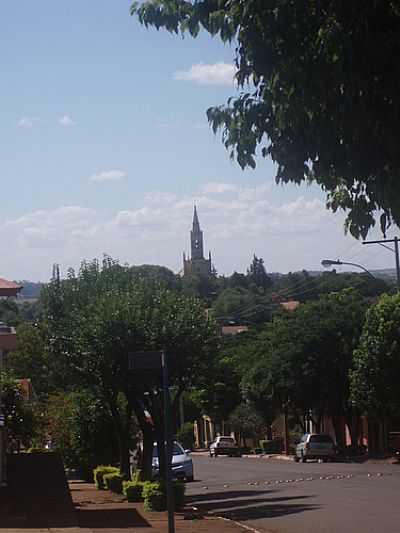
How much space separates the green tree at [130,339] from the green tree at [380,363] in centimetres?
1987

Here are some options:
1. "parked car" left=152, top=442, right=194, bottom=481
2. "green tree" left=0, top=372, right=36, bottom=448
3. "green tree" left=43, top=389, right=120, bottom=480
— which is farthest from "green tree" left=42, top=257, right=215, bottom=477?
"parked car" left=152, top=442, right=194, bottom=481

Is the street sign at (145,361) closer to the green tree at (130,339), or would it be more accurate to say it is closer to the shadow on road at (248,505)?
the shadow on road at (248,505)

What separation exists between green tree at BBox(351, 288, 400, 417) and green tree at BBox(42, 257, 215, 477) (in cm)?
1987

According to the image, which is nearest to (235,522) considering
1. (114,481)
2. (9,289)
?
(9,289)

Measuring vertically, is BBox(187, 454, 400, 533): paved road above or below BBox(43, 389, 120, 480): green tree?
below

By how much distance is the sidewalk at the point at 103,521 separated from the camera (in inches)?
707

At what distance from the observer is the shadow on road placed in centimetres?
2242

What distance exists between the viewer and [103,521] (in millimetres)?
20062

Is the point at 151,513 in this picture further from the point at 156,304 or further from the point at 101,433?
the point at 101,433

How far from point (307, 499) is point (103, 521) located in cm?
709

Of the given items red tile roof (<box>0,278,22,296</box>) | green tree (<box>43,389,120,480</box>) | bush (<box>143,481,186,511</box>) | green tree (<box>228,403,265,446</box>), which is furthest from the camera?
green tree (<box>228,403,265,446</box>)

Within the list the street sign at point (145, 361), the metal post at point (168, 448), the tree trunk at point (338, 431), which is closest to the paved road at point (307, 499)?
the metal post at point (168, 448)

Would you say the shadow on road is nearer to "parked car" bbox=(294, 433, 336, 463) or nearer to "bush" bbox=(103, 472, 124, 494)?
"bush" bbox=(103, 472, 124, 494)

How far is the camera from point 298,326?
187ft
